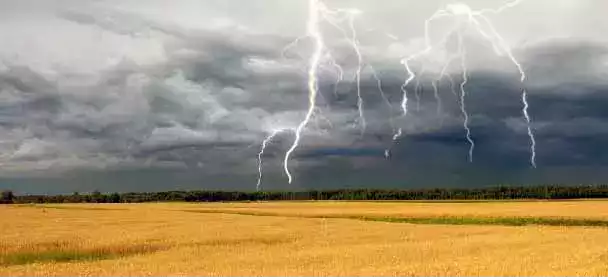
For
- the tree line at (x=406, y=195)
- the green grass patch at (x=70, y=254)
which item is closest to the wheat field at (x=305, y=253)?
the green grass patch at (x=70, y=254)

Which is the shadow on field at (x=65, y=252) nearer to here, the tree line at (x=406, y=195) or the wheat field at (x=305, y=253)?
the wheat field at (x=305, y=253)

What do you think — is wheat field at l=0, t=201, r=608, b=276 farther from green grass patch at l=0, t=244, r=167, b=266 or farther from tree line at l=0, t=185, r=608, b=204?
tree line at l=0, t=185, r=608, b=204

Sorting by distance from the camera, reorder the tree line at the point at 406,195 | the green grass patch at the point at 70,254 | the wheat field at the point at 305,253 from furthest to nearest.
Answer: the tree line at the point at 406,195 < the green grass patch at the point at 70,254 < the wheat field at the point at 305,253

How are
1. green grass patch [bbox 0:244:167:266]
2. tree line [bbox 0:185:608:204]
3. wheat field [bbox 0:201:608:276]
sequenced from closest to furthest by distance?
1. wheat field [bbox 0:201:608:276]
2. green grass patch [bbox 0:244:167:266]
3. tree line [bbox 0:185:608:204]

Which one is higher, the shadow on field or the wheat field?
the wheat field

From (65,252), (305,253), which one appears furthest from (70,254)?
(305,253)

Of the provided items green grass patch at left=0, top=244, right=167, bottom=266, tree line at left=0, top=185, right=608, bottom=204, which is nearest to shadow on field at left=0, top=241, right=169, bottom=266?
green grass patch at left=0, top=244, right=167, bottom=266

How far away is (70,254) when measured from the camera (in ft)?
102

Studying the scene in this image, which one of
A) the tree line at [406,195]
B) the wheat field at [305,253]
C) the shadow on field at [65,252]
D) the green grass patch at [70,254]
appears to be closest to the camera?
the wheat field at [305,253]

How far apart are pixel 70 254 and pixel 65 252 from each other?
2.26 feet

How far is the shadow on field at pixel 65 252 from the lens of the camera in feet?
97.0

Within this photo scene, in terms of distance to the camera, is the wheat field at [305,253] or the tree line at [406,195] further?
the tree line at [406,195]

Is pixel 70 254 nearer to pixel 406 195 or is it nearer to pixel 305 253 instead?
pixel 305 253

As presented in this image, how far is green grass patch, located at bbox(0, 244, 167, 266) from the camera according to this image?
29408mm
